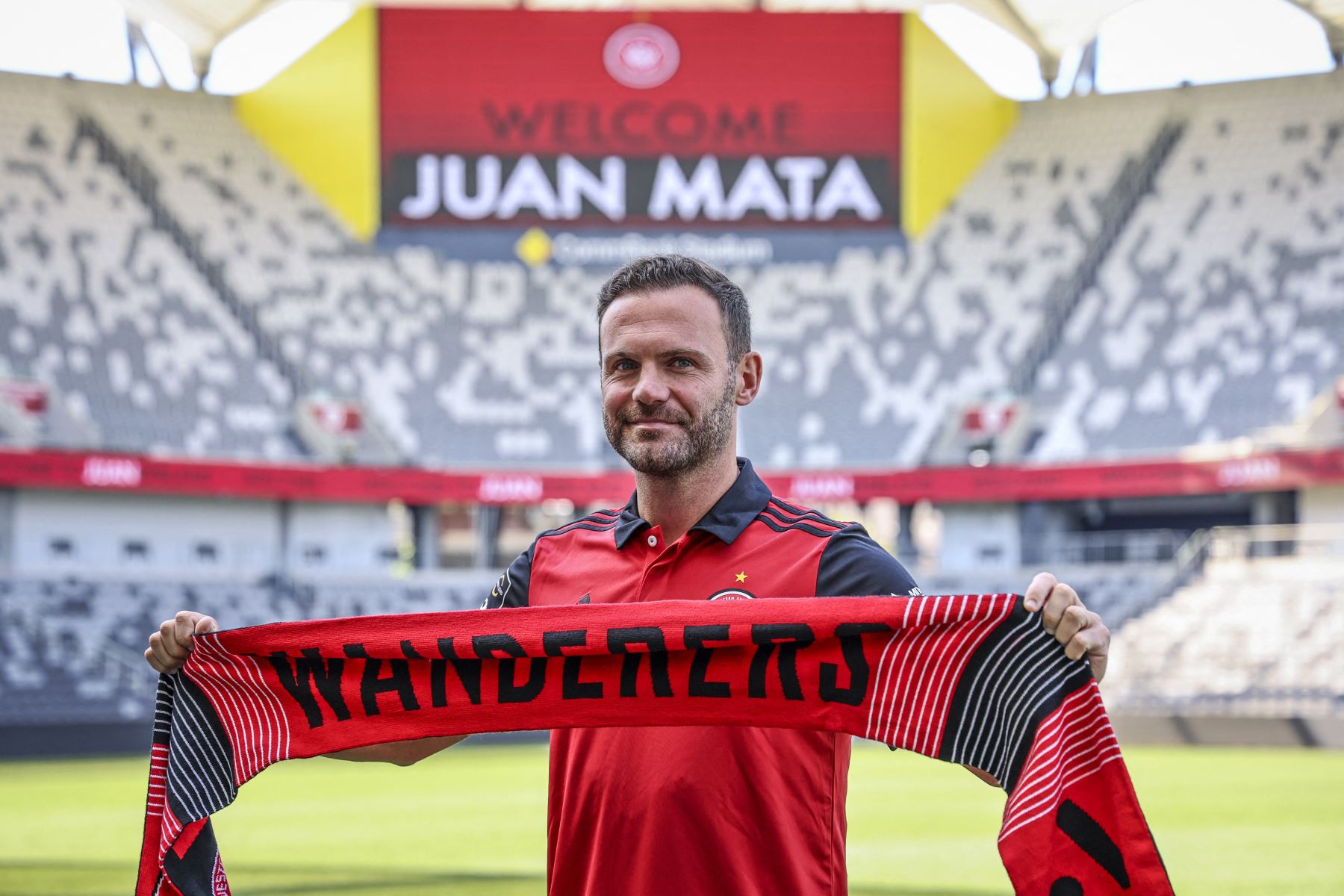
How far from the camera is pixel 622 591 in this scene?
269 cm

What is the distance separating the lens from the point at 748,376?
2.70m

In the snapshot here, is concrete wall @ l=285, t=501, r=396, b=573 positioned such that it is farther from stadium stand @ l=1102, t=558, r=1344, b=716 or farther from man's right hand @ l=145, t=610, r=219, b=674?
man's right hand @ l=145, t=610, r=219, b=674

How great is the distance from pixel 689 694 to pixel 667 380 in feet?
1.99

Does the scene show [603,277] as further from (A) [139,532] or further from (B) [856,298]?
(A) [139,532]

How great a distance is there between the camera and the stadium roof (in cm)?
3131

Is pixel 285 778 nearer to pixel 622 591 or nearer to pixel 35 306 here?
pixel 622 591

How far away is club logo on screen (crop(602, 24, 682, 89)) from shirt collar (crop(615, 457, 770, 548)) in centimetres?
3077

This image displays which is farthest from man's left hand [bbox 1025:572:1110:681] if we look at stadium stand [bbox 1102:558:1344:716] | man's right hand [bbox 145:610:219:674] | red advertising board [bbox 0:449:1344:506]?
red advertising board [bbox 0:449:1344:506]

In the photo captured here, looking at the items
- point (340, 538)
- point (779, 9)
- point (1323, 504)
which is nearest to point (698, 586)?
point (1323, 504)

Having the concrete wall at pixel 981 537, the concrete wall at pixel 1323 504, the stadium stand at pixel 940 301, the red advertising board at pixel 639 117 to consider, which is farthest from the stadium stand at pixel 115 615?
the concrete wall at pixel 1323 504

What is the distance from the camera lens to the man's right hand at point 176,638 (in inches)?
112

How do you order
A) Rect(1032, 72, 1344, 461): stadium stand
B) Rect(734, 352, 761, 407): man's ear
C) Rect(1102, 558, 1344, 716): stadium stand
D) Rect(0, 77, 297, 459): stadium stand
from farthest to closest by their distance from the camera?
Rect(1032, 72, 1344, 461): stadium stand
Rect(0, 77, 297, 459): stadium stand
Rect(1102, 558, 1344, 716): stadium stand
Rect(734, 352, 761, 407): man's ear

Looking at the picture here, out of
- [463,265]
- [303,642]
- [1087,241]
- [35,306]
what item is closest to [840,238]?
[1087,241]

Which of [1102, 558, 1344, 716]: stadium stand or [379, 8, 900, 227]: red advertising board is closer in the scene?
[1102, 558, 1344, 716]: stadium stand
